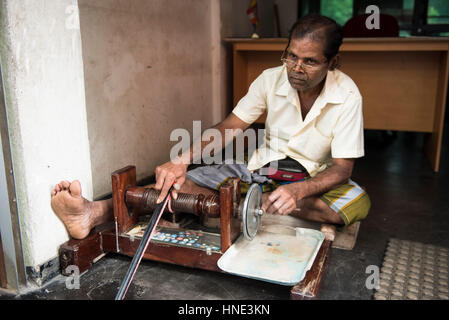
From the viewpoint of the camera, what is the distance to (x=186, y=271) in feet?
6.04

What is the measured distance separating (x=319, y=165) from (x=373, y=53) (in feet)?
6.73

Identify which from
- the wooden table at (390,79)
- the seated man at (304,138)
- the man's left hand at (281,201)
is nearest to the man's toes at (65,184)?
the seated man at (304,138)

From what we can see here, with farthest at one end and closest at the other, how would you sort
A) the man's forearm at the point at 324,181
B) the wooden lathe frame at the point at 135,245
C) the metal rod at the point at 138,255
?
the man's forearm at the point at 324,181, the wooden lathe frame at the point at 135,245, the metal rod at the point at 138,255

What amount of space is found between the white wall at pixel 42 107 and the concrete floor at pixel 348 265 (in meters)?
0.25

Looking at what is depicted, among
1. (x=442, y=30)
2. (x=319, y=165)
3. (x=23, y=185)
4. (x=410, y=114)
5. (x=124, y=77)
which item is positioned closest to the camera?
(x=23, y=185)

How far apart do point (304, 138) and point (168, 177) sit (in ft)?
2.68

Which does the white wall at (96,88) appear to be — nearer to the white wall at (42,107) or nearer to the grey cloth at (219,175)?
the white wall at (42,107)

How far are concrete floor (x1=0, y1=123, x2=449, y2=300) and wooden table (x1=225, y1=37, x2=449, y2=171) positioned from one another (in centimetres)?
54

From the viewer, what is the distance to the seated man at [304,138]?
180 centimetres

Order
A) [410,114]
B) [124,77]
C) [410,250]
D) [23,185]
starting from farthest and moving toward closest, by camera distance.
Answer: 1. [410,114]
2. [124,77]
3. [410,250]
4. [23,185]

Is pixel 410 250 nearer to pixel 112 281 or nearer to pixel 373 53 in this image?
pixel 112 281

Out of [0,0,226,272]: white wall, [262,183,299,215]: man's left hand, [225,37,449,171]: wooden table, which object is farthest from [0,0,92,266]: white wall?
[225,37,449,171]: wooden table

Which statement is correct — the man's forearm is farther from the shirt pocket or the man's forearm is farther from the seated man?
the shirt pocket

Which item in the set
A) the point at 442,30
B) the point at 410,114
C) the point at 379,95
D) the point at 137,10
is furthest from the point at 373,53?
the point at 442,30
